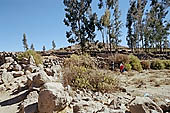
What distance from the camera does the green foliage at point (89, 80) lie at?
211 inches

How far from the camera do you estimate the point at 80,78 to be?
556 centimetres

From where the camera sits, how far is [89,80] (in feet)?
18.7

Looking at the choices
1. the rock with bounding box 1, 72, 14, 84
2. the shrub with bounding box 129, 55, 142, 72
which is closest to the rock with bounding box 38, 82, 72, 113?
the rock with bounding box 1, 72, 14, 84

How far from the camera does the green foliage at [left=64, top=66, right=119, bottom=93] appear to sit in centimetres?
537

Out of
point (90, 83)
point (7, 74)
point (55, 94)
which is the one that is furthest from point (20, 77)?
point (55, 94)

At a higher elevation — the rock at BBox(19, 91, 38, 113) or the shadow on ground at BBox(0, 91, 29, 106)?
the rock at BBox(19, 91, 38, 113)

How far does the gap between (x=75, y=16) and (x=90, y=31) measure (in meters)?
3.30

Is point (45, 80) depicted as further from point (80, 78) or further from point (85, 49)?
point (85, 49)

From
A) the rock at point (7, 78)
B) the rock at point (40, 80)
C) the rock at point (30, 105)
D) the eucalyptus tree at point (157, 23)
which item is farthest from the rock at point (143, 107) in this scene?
the eucalyptus tree at point (157, 23)

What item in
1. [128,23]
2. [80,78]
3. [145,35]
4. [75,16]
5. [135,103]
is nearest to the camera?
[135,103]

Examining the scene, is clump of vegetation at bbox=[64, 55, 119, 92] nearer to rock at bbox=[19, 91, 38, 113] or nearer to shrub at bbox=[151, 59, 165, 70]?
rock at bbox=[19, 91, 38, 113]

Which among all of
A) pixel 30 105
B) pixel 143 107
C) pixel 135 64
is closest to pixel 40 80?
pixel 30 105

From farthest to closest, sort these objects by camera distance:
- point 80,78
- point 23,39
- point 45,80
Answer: point 23,39 → point 80,78 → point 45,80

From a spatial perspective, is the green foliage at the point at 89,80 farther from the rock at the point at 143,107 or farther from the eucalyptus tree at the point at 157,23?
the eucalyptus tree at the point at 157,23
